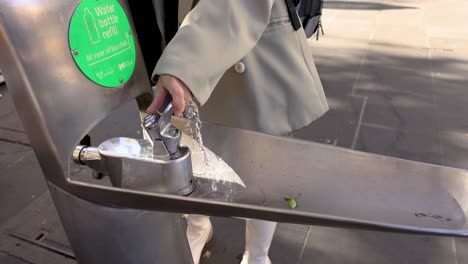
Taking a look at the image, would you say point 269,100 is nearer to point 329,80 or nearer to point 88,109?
point 88,109

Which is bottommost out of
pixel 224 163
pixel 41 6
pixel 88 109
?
pixel 224 163

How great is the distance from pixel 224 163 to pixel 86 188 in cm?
29

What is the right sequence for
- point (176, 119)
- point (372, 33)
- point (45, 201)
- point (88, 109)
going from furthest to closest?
1. point (372, 33)
2. point (45, 201)
3. point (176, 119)
4. point (88, 109)

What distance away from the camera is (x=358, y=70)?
3.40 m

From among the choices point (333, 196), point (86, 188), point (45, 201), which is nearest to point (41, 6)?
point (86, 188)

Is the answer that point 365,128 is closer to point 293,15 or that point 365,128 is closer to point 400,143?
point 400,143

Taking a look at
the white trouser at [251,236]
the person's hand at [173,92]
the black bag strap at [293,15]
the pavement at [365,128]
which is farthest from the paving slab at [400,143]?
the person's hand at [173,92]

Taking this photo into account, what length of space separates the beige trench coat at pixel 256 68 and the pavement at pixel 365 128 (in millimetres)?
393

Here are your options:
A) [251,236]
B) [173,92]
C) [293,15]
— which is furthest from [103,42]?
[251,236]

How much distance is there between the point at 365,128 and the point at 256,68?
5.78ft

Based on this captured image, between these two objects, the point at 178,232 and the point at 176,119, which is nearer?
the point at 178,232

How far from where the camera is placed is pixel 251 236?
1407 mm

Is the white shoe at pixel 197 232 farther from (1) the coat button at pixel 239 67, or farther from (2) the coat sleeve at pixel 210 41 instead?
(2) the coat sleeve at pixel 210 41

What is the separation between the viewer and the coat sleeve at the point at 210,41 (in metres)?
0.67
